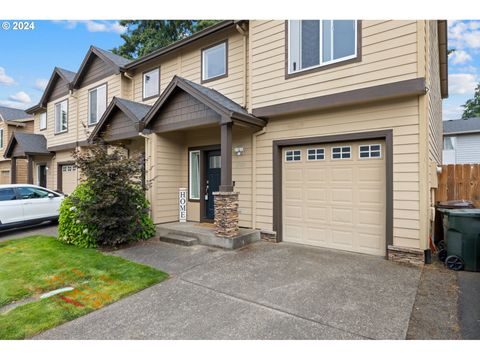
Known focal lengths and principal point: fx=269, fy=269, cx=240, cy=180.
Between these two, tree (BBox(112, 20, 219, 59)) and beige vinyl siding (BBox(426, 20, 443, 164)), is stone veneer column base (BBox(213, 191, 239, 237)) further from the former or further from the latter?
tree (BBox(112, 20, 219, 59))

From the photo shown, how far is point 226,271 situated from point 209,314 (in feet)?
4.99

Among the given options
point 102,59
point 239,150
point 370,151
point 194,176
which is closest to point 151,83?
point 102,59

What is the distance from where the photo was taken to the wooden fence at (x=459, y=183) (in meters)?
7.30

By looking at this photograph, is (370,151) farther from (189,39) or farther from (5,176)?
(5,176)

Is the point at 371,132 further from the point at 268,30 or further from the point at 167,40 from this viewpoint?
→ the point at 167,40

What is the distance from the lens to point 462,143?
1994 centimetres

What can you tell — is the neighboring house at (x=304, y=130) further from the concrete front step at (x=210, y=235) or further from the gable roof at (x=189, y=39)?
the concrete front step at (x=210, y=235)

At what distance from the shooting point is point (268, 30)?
6.97 m

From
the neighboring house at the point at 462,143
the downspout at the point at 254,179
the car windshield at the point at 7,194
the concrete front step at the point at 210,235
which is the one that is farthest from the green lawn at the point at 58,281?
the neighboring house at the point at 462,143

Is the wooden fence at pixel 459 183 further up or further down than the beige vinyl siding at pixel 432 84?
further down

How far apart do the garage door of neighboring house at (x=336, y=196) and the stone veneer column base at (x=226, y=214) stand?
4.68ft

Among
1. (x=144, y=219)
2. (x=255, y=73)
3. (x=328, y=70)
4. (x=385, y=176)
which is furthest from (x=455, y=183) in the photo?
(x=144, y=219)

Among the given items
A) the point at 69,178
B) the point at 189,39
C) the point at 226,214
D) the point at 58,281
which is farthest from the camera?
the point at 69,178

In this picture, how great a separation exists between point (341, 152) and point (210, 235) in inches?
146
